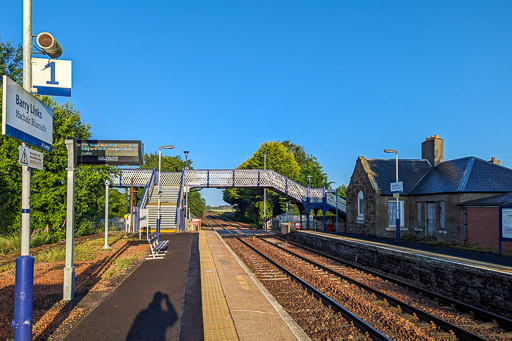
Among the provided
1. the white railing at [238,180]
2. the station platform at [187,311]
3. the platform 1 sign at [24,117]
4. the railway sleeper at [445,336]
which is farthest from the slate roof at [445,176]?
the platform 1 sign at [24,117]

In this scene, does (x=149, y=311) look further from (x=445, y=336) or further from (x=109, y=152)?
(x=445, y=336)

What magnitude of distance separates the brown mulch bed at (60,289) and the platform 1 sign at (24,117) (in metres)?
3.16

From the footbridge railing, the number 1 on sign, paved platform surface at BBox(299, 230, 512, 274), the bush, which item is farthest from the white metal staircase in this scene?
the number 1 on sign

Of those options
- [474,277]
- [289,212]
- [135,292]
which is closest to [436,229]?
[474,277]

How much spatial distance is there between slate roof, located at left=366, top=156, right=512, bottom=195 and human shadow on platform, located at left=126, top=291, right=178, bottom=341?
1778cm

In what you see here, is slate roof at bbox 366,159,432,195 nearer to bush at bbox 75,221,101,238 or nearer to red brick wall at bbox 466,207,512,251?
red brick wall at bbox 466,207,512,251

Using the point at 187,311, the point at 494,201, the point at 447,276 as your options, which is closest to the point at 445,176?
the point at 494,201

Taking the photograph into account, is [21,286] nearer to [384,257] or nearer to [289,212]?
[384,257]

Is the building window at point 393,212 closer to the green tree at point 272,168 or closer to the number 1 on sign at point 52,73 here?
the number 1 on sign at point 52,73

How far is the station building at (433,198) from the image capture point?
18.7m

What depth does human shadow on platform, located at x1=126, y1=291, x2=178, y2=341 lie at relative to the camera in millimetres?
6020

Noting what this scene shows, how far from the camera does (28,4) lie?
18.7 ft

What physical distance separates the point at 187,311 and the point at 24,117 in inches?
183

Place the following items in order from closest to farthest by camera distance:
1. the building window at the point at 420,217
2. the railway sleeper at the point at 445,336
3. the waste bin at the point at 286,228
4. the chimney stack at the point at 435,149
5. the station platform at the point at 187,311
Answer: the station platform at the point at 187,311, the railway sleeper at the point at 445,336, the building window at the point at 420,217, the chimney stack at the point at 435,149, the waste bin at the point at 286,228
